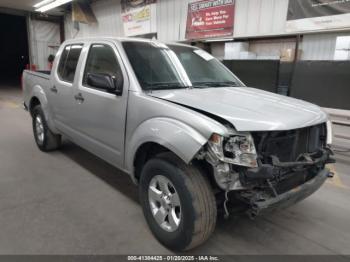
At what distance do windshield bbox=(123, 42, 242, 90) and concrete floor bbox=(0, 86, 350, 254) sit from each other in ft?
4.58

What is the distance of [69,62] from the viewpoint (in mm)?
3785

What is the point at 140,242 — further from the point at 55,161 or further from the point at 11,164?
the point at 11,164

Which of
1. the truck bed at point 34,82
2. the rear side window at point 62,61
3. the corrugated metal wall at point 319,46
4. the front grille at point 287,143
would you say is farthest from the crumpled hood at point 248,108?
the corrugated metal wall at point 319,46

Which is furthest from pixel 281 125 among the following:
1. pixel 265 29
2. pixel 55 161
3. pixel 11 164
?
pixel 265 29

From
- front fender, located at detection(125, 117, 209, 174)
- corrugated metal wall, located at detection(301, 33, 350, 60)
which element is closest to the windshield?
front fender, located at detection(125, 117, 209, 174)

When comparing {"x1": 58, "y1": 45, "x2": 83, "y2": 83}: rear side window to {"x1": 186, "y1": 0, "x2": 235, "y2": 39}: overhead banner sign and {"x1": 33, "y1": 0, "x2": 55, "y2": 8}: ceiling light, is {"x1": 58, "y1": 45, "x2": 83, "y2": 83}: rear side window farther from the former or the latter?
{"x1": 33, "y1": 0, "x2": 55, "y2": 8}: ceiling light

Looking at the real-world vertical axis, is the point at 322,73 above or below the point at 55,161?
above

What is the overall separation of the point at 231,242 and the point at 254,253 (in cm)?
22

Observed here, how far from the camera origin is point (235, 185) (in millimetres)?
1955

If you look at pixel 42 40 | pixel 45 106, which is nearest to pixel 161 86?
pixel 45 106

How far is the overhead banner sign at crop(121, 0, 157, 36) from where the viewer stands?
35.4ft

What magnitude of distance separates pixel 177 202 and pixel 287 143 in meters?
1.00

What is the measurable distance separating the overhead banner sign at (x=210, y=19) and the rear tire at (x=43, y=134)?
5.86 meters

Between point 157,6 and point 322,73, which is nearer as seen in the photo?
point 322,73
